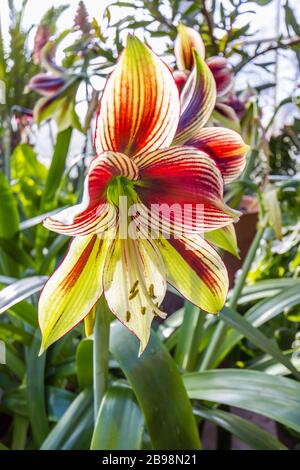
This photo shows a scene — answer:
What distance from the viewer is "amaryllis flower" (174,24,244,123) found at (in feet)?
1.65

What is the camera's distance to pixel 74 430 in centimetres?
54

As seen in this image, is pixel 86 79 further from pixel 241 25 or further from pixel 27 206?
pixel 27 206

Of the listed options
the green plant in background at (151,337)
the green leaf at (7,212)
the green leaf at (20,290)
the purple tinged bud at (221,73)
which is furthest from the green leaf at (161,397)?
the green leaf at (7,212)

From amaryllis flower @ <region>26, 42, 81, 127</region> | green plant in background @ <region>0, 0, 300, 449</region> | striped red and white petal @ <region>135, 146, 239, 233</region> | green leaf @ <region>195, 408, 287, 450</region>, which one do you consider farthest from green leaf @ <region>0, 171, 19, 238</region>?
striped red and white petal @ <region>135, 146, 239, 233</region>

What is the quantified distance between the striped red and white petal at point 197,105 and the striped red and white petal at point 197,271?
0.23ft

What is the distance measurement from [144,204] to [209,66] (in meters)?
0.32

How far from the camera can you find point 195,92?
0.33 meters

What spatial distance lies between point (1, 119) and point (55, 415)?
2.83 ft

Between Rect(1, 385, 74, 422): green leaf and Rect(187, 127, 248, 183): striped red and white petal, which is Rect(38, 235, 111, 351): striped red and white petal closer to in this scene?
Rect(187, 127, 248, 183): striped red and white petal

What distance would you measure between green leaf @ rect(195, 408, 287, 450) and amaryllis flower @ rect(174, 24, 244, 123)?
354 mm

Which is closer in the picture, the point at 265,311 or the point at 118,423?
the point at 118,423

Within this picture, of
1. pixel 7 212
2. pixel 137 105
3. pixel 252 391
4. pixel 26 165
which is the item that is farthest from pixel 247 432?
pixel 26 165

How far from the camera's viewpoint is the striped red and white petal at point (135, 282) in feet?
1.06

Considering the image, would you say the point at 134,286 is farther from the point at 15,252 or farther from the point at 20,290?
the point at 15,252
